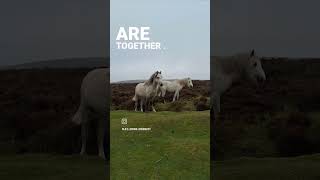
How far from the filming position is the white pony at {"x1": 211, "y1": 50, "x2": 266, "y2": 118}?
464 centimetres

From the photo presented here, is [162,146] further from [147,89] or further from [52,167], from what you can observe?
[52,167]

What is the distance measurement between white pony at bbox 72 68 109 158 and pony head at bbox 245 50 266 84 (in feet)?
3.73

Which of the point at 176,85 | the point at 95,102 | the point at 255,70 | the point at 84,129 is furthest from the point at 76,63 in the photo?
the point at 255,70

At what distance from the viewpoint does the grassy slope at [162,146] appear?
15.0 feet

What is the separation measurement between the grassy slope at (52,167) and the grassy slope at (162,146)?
141mm

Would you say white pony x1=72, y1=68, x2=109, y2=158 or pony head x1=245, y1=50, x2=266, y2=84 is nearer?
white pony x1=72, y1=68, x2=109, y2=158

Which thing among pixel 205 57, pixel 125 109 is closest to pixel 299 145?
pixel 205 57

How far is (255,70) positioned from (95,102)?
1.29m

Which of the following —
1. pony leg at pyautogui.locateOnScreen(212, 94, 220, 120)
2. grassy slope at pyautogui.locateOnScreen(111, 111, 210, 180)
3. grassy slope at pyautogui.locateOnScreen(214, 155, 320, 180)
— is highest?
pony leg at pyautogui.locateOnScreen(212, 94, 220, 120)

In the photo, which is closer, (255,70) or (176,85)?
(176,85)

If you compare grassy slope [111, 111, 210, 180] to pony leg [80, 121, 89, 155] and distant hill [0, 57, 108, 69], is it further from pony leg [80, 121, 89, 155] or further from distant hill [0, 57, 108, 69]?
distant hill [0, 57, 108, 69]

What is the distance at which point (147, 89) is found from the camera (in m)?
4.59

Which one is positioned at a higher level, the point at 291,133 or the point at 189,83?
the point at 189,83

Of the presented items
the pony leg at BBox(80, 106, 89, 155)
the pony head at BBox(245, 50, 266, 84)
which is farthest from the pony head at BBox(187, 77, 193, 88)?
the pony leg at BBox(80, 106, 89, 155)
